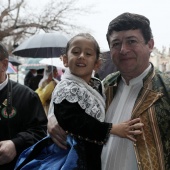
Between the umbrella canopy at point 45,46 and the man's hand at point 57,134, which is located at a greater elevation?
the umbrella canopy at point 45,46

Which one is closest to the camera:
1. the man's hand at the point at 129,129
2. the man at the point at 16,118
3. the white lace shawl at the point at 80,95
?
the man's hand at the point at 129,129

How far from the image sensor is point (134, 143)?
77.2 inches

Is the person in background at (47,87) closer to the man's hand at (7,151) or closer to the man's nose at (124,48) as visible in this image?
the man's hand at (7,151)

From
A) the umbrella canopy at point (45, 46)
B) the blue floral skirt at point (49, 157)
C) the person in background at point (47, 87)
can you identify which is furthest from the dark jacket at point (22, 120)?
the umbrella canopy at point (45, 46)

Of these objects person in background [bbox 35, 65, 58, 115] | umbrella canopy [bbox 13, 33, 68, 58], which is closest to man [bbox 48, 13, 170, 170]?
person in background [bbox 35, 65, 58, 115]

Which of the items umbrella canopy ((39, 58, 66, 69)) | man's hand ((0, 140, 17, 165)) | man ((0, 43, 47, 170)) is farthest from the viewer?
umbrella canopy ((39, 58, 66, 69))

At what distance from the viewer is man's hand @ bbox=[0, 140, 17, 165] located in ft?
7.62

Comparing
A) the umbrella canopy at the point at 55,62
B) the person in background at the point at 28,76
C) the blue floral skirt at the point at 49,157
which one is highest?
the umbrella canopy at the point at 55,62

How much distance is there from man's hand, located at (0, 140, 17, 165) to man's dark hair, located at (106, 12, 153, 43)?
1.25 m

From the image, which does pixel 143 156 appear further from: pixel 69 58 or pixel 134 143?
pixel 69 58

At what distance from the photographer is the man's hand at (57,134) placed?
2086mm

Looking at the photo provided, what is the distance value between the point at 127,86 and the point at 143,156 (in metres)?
0.63

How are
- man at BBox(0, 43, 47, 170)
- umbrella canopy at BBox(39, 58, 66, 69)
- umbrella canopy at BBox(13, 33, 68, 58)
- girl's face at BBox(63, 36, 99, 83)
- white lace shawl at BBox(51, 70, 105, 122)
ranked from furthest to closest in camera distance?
umbrella canopy at BBox(13, 33, 68, 58)
umbrella canopy at BBox(39, 58, 66, 69)
man at BBox(0, 43, 47, 170)
girl's face at BBox(63, 36, 99, 83)
white lace shawl at BBox(51, 70, 105, 122)

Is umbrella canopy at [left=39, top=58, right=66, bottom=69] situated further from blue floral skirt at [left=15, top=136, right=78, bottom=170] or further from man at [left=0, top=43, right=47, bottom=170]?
blue floral skirt at [left=15, top=136, right=78, bottom=170]
